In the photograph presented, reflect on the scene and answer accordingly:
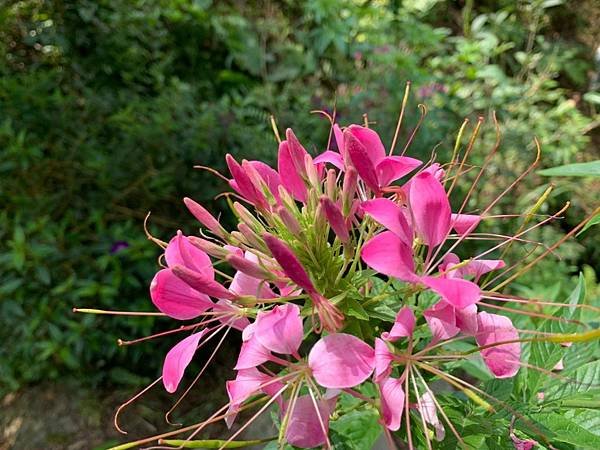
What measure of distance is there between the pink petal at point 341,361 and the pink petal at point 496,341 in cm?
10

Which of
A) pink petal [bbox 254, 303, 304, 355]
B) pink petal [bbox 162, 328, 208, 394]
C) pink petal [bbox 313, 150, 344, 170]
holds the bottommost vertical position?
pink petal [bbox 162, 328, 208, 394]

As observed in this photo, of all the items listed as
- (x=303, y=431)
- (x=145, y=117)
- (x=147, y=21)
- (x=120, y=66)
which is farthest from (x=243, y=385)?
(x=147, y=21)

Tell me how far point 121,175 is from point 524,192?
1.64m

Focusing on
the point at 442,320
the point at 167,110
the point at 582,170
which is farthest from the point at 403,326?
the point at 167,110

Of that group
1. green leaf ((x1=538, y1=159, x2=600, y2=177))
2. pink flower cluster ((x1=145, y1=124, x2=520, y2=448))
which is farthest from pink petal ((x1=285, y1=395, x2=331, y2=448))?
green leaf ((x1=538, y1=159, x2=600, y2=177))

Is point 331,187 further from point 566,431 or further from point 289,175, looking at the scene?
point 566,431

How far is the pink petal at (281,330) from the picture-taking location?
17.1 inches

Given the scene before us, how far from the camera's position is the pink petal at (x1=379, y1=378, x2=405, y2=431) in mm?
432

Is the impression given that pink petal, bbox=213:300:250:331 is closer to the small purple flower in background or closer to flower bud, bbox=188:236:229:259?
flower bud, bbox=188:236:229:259

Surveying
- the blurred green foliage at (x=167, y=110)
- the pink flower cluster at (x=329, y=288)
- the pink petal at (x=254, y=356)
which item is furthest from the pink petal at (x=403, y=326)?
the blurred green foliage at (x=167, y=110)

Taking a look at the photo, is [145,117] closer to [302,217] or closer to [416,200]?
[302,217]

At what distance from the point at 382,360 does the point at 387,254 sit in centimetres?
9

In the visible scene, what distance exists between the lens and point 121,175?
1.61 meters

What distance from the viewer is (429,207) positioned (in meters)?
0.44
